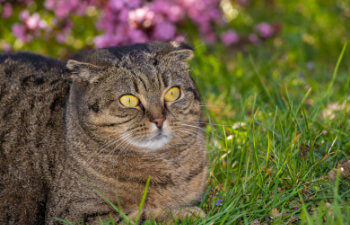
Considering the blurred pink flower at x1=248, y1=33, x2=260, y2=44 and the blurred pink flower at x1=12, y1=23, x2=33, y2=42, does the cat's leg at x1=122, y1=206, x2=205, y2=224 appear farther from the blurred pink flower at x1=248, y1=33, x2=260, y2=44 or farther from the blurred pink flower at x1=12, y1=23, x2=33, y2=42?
the blurred pink flower at x1=248, y1=33, x2=260, y2=44

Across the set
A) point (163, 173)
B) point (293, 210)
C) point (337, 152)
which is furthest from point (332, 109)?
point (163, 173)

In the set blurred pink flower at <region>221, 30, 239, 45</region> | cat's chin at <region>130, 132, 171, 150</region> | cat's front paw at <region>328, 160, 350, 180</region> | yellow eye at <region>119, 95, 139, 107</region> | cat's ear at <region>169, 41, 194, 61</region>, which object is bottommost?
cat's front paw at <region>328, 160, 350, 180</region>

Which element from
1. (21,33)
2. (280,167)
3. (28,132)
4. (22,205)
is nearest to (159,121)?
(280,167)

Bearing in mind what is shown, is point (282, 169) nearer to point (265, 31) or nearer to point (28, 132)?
point (28, 132)

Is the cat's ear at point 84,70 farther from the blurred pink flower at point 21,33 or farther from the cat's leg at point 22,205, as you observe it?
the blurred pink flower at point 21,33

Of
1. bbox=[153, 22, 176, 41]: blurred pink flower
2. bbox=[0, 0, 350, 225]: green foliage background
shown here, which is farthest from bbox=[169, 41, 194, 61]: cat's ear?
bbox=[153, 22, 176, 41]: blurred pink flower

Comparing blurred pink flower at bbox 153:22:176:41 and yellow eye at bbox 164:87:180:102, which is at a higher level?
blurred pink flower at bbox 153:22:176:41

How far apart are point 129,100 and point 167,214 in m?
0.75

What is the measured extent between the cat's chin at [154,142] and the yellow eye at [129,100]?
23 centimetres

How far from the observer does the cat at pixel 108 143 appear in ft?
8.09

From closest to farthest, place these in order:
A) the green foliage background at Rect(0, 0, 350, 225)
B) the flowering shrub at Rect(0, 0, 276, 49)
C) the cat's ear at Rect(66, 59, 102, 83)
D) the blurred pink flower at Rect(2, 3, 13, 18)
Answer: the green foliage background at Rect(0, 0, 350, 225) → the cat's ear at Rect(66, 59, 102, 83) → the flowering shrub at Rect(0, 0, 276, 49) → the blurred pink flower at Rect(2, 3, 13, 18)

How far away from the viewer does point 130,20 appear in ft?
14.4

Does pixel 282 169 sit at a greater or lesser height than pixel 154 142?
lesser

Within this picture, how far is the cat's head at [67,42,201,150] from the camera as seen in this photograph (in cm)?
245
